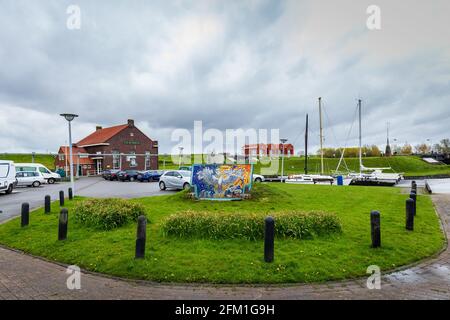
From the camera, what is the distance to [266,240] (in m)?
6.16

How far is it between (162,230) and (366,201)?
1140 cm

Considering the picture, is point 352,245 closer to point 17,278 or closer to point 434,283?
point 434,283

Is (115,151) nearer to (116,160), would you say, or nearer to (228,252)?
(116,160)

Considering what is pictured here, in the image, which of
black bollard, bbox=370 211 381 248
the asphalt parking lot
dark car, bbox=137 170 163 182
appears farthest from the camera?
dark car, bbox=137 170 163 182

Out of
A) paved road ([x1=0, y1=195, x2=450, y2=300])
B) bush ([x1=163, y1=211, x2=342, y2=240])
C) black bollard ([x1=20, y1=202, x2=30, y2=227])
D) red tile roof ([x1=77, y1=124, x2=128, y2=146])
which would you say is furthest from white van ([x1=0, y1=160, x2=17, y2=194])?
red tile roof ([x1=77, y1=124, x2=128, y2=146])

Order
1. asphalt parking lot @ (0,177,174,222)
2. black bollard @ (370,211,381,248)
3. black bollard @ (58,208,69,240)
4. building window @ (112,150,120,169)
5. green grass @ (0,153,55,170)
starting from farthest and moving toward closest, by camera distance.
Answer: green grass @ (0,153,55,170), building window @ (112,150,120,169), asphalt parking lot @ (0,177,174,222), black bollard @ (58,208,69,240), black bollard @ (370,211,381,248)

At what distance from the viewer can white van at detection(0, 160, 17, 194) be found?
65.5 ft

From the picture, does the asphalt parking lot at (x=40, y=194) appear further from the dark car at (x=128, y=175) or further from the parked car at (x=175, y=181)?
the dark car at (x=128, y=175)

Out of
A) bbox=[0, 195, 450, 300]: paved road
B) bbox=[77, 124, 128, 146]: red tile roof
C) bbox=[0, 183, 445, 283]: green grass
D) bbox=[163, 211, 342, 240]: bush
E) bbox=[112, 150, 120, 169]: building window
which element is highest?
bbox=[77, 124, 128, 146]: red tile roof

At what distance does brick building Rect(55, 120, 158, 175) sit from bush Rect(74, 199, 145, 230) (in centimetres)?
3967

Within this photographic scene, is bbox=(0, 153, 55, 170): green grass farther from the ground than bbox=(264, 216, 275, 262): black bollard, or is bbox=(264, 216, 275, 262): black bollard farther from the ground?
bbox=(0, 153, 55, 170): green grass

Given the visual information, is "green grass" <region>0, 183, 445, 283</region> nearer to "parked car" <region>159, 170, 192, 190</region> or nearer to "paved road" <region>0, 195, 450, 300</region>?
"paved road" <region>0, 195, 450, 300</region>

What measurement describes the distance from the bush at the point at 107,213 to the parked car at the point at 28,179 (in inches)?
830

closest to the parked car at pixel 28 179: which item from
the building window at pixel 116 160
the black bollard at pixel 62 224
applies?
the building window at pixel 116 160
